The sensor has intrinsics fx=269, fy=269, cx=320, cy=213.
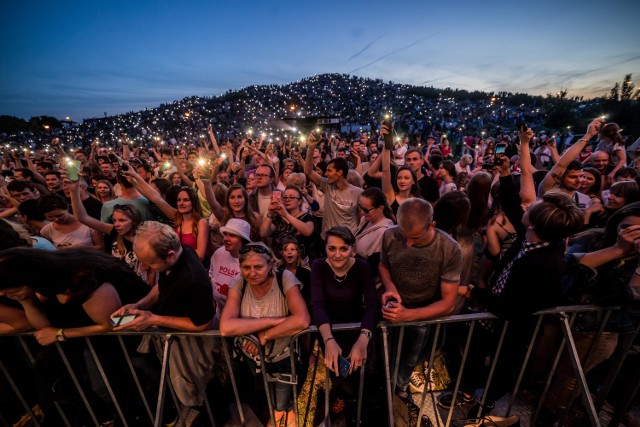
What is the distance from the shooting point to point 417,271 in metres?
2.51

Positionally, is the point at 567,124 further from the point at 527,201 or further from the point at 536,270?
the point at 536,270

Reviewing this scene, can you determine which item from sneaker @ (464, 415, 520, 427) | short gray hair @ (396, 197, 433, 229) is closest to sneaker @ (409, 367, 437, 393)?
sneaker @ (464, 415, 520, 427)

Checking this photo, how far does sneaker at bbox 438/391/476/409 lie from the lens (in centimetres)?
287

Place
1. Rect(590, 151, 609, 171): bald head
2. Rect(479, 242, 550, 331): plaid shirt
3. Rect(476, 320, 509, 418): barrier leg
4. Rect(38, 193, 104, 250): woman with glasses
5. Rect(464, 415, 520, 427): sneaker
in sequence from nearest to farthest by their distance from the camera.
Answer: Rect(479, 242, 550, 331): plaid shirt < Rect(476, 320, 509, 418): barrier leg < Rect(464, 415, 520, 427): sneaker < Rect(38, 193, 104, 250): woman with glasses < Rect(590, 151, 609, 171): bald head

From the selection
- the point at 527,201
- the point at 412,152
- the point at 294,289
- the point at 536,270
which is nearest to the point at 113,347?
the point at 294,289

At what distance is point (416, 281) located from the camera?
8.31 ft

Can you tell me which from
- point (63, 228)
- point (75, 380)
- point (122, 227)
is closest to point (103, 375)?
point (75, 380)

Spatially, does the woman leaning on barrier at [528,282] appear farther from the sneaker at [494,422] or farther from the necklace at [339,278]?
the necklace at [339,278]

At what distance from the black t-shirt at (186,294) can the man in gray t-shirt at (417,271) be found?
60.6 inches

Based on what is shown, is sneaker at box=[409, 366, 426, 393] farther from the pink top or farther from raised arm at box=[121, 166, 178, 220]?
raised arm at box=[121, 166, 178, 220]

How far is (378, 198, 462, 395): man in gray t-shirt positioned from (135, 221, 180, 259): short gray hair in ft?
6.23

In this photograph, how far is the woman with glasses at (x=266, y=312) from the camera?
89.4 inches

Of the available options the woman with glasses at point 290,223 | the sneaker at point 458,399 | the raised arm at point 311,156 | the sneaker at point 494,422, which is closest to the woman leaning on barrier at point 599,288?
the sneaker at point 494,422

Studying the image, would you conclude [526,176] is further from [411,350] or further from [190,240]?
[190,240]
